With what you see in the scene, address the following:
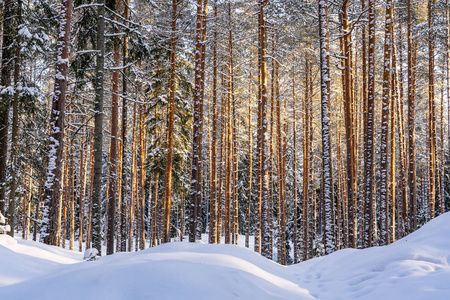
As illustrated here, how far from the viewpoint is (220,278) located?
4207mm

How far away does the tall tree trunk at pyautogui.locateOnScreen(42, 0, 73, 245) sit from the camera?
8.44 meters

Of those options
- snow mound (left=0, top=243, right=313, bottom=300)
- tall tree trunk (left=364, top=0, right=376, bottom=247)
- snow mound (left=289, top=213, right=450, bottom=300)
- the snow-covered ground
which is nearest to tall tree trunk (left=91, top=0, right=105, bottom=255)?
the snow-covered ground

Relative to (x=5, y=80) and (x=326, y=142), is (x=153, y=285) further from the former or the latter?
(x=5, y=80)

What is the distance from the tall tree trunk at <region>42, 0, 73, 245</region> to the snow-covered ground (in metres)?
1.47

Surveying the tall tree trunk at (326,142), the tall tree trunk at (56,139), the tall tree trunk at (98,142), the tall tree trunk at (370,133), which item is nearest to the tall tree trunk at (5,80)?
the tall tree trunk at (98,142)

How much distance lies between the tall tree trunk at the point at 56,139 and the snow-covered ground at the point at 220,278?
57.8 inches

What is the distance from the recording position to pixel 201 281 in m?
3.95

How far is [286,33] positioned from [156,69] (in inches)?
261

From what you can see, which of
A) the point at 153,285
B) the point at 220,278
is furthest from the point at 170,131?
the point at 153,285

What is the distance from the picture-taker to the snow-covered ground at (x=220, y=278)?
3.58m

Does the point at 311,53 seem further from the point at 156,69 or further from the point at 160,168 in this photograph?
the point at 160,168

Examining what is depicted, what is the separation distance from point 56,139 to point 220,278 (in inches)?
250

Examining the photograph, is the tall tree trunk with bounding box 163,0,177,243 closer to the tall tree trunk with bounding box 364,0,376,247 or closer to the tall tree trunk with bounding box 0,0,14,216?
the tall tree trunk with bounding box 0,0,14,216

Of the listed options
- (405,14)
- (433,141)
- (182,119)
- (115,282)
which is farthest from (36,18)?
(433,141)
